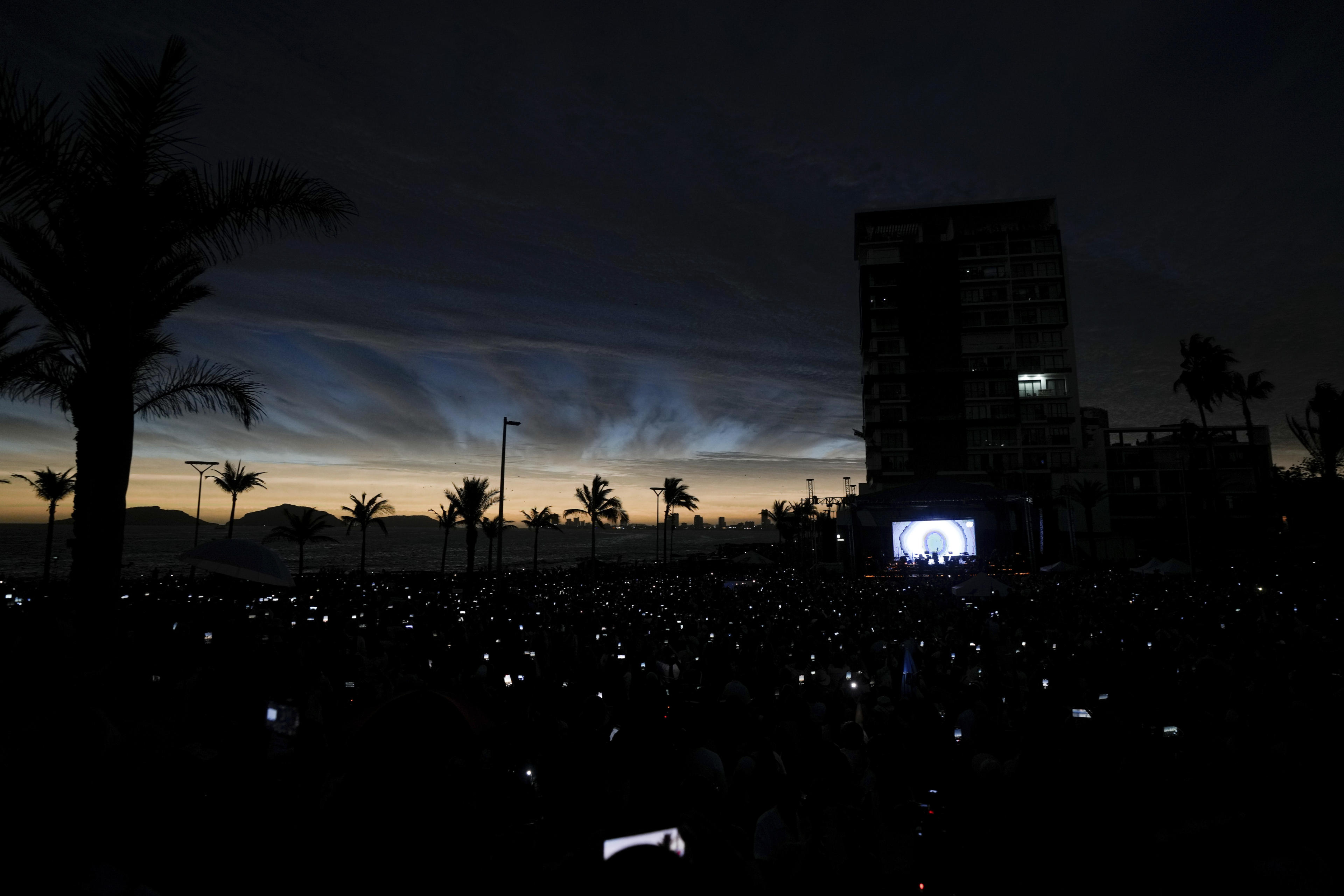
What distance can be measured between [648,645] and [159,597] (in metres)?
16.6

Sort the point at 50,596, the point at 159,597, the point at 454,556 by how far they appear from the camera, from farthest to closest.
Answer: the point at 454,556 < the point at 159,597 < the point at 50,596

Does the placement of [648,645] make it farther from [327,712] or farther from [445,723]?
[445,723]

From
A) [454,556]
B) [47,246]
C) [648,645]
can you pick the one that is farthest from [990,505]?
[454,556]

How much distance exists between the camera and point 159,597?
66.2 feet

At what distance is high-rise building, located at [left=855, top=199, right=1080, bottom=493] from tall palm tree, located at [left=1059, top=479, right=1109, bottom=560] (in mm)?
2389

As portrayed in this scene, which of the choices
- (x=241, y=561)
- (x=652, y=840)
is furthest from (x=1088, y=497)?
(x=652, y=840)

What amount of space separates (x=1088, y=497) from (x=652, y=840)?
68.8 metres

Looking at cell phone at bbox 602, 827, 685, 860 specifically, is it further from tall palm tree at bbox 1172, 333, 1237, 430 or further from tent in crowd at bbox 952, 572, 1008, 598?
tall palm tree at bbox 1172, 333, 1237, 430

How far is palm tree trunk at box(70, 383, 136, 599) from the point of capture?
863cm

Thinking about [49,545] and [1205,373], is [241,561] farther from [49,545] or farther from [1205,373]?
[1205,373]

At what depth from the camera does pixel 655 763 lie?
5.87m

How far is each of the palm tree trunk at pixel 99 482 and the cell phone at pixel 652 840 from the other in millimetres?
8794

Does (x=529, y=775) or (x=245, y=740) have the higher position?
(x=245, y=740)

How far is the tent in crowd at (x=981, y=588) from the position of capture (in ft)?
73.3
